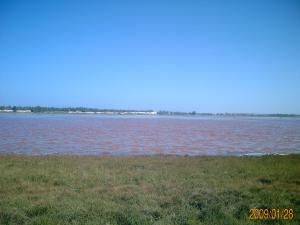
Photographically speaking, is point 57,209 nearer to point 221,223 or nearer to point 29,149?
point 221,223

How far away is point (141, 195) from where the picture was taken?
10.3m

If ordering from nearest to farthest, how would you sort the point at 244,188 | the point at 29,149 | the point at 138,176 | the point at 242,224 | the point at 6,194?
the point at 242,224 < the point at 6,194 < the point at 244,188 < the point at 138,176 < the point at 29,149

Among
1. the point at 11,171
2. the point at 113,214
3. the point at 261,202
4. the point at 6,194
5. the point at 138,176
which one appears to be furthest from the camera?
the point at 11,171

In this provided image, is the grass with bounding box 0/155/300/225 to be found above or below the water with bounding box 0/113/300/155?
above

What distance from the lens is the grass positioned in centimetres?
830

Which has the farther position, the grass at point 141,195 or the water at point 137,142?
the water at point 137,142

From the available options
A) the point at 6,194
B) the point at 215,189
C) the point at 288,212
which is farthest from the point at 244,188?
the point at 6,194

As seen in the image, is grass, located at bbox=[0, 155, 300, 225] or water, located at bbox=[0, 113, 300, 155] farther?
water, located at bbox=[0, 113, 300, 155]

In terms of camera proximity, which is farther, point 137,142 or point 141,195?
point 137,142

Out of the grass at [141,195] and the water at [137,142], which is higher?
the grass at [141,195]

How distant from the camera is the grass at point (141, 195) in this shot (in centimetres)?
830

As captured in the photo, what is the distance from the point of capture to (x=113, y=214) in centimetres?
850

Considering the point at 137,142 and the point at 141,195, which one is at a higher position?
the point at 141,195

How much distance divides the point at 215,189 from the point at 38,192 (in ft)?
19.9
